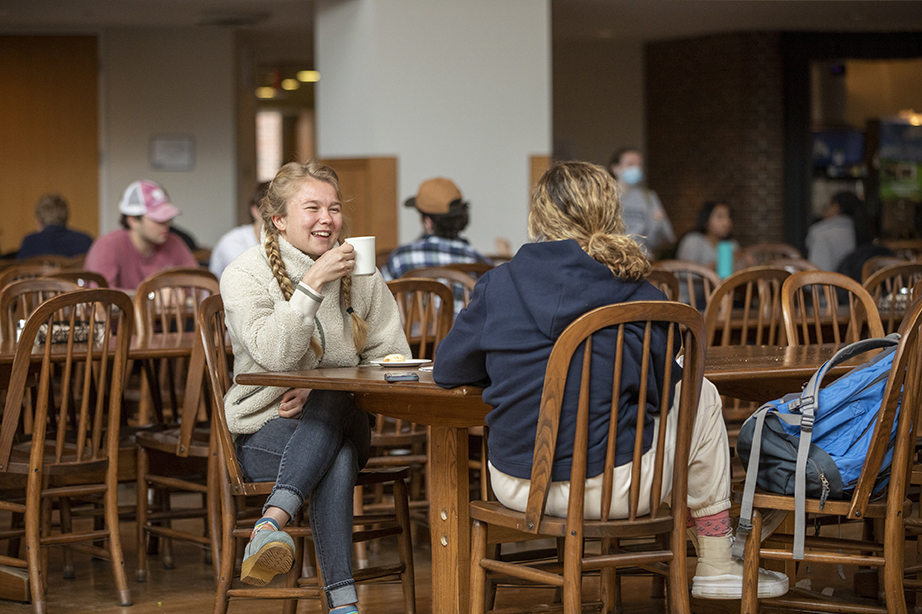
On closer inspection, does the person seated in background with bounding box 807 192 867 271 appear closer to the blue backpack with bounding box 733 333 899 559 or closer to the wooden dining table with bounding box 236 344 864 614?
the wooden dining table with bounding box 236 344 864 614

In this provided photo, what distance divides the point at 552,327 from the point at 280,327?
66 centimetres

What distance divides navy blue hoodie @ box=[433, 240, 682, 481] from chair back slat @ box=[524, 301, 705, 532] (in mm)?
15

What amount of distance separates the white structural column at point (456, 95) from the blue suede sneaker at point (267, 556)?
5566 mm

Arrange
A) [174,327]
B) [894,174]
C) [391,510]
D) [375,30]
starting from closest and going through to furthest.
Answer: [391,510], [174,327], [375,30], [894,174]

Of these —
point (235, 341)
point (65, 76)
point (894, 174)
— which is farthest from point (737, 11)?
point (235, 341)

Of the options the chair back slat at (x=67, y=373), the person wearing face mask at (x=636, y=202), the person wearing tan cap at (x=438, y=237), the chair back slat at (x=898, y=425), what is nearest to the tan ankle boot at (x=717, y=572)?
the chair back slat at (x=898, y=425)

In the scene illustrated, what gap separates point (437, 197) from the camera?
4391 mm

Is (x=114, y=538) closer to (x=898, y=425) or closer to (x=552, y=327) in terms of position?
(x=552, y=327)

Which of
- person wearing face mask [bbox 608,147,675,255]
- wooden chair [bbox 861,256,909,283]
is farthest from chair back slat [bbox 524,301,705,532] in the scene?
person wearing face mask [bbox 608,147,675,255]

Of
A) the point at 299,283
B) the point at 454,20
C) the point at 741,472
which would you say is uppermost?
the point at 454,20

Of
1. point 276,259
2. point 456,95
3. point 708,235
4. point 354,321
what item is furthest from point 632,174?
point 276,259

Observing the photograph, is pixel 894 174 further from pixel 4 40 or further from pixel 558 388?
pixel 558 388

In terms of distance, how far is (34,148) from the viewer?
983 centimetres

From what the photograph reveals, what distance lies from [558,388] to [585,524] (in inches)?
10.6
